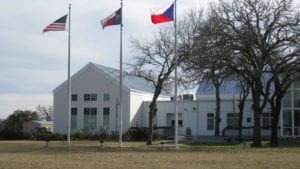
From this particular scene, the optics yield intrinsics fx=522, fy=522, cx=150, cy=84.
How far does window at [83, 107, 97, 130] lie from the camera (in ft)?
202

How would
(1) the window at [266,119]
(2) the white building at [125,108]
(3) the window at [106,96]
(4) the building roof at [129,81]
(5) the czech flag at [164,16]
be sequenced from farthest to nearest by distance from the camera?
(4) the building roof at [129,81] → (3) the window at [106,96] → (2) the white building at [125,108] → (1) the window at [266,119] → (5) the czech flag at [164,16]

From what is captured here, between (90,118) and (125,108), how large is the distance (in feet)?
15.9

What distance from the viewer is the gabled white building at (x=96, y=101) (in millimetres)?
60469

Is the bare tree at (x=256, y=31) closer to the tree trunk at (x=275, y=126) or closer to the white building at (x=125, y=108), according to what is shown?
the tree trunk at (x=275, y=126)

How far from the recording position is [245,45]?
34625 mm

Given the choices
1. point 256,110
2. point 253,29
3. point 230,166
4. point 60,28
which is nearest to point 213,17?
point 253,29

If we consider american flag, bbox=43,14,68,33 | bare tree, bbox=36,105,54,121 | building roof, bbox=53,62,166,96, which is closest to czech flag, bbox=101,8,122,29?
american flag, bbox=43,14,68,33

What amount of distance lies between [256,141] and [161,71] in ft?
31.4

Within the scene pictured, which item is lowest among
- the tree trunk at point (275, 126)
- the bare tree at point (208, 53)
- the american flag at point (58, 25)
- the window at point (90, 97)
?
the tree trunk at point (275, 126)

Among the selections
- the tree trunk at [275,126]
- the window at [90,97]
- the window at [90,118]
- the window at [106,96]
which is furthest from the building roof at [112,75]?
the tree trunk at [275,126]

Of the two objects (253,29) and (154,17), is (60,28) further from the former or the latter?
(253,29)

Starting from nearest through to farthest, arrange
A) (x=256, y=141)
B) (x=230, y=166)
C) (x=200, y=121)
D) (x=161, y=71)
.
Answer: (x=230, y=166), (x=256, y=141), (x=161, y=71), (x=200, y=121)

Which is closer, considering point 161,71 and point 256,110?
point 256,110

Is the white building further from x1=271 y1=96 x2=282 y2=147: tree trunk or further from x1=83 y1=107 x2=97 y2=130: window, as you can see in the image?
x1=271 y1=96 x2=282 y2=147: tree trunk
